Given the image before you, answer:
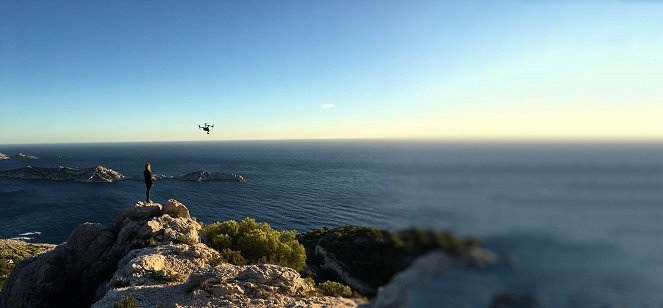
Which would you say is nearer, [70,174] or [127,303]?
[127,303]

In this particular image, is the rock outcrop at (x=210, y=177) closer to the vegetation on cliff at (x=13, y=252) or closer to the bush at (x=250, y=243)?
the vegetation on cliff at (x=13, y=252)

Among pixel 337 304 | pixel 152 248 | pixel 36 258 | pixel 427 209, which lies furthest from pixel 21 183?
pixel 427 209

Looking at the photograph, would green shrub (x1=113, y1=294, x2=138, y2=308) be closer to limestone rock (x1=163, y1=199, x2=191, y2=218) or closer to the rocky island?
limestone rock (x1=163, y1=199, x2=191, y2=218)

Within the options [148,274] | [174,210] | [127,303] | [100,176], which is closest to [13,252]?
[174,210]

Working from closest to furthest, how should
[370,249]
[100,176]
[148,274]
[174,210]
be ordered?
1. [148,274]
2. [370,249]
3. [174,210]
4. [100,176]

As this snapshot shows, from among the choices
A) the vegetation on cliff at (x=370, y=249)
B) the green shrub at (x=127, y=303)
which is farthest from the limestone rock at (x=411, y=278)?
the green shrub at (x=127, y=303)

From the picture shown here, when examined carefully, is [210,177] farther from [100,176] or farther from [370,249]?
[370,249]
